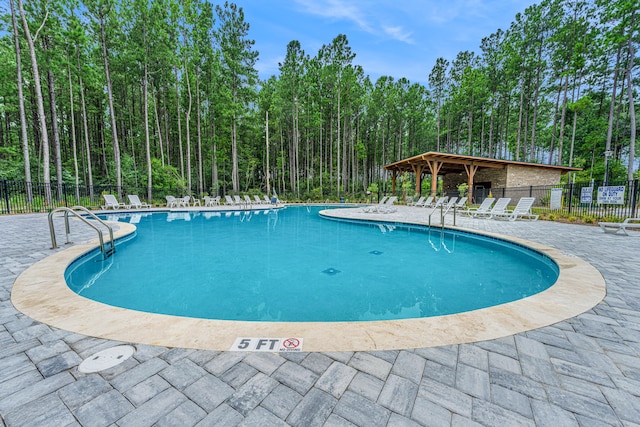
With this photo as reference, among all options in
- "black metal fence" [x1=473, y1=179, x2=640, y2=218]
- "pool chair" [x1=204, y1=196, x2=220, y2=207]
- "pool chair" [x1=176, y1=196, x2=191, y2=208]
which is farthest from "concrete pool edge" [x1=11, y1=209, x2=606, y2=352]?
"pool chair" [x1=204, y1=196, x2=220, y2=207]

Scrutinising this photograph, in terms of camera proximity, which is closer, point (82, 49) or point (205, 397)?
point (205, 397)

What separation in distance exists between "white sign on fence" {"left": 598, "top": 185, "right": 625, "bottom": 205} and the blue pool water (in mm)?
4351

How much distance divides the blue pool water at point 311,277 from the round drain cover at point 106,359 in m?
1.31

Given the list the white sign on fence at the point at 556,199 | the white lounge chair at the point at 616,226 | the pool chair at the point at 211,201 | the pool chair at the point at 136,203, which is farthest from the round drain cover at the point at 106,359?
the white sign on fence at the point at 556,199

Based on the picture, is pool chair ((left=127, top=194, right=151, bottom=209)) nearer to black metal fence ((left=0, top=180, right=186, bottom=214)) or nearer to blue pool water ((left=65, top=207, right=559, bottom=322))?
black metal fence ((left=0, top=180, right=186, bottom=214))

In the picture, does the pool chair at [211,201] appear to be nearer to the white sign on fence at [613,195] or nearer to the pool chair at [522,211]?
the pool chair at [522,211]

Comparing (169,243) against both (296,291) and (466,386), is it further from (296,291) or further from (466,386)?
(466,386)

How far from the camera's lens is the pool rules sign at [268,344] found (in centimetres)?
169

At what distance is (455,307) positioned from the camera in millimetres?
3227

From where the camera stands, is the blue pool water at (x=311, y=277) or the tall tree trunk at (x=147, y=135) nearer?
the blue pool water at (x=311, y=277)

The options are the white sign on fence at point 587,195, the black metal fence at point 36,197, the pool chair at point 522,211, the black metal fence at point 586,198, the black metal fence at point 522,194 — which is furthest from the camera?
the black metal fence at point 36,197

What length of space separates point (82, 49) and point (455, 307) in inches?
816

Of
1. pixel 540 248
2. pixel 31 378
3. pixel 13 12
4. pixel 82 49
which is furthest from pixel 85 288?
pixel 82 49

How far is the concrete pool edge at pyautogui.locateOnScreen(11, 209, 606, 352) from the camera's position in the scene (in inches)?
70.5
